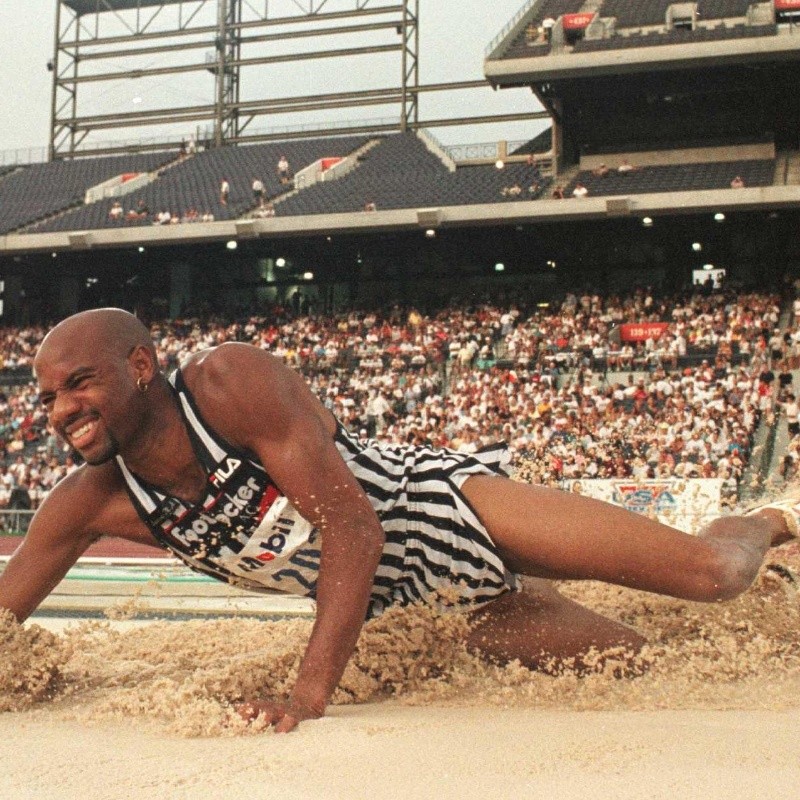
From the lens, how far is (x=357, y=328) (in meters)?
25.1

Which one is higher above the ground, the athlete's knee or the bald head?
the bald head

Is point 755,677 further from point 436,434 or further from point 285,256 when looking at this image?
point 285,256

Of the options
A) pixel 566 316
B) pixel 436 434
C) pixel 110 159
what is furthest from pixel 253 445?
pixel 110 159

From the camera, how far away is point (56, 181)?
34250mm

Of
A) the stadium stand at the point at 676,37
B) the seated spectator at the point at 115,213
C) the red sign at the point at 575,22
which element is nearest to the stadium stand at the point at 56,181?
the seated spectator at the point at 115,213

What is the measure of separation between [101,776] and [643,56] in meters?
23.1

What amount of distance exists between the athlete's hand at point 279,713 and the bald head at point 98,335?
1.04m

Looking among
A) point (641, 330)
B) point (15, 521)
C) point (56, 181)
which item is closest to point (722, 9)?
point (641, 330)

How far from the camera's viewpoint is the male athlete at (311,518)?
3068 mm

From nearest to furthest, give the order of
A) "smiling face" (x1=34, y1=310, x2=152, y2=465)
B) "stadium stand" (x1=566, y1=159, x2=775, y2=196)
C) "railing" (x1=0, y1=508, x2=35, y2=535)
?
"smiling face" (x1=34, y1=310, x2=152, y2=465) → "railing" (x1=0, y1=508, x2=35, y2=535) → "stadium stand" (x1=566, y1=159, x2=775, y2=196)

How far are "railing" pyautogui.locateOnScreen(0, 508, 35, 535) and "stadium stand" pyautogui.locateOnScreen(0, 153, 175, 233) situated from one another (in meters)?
13.7

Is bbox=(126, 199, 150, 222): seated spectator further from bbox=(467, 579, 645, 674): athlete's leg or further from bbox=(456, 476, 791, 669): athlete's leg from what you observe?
bbox=(456, 476, 791, 669): athlete's leg

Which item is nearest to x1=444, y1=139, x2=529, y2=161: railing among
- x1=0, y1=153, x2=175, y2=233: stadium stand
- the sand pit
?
x1=0, y1=153, x2=175, y2=233: stadium stand

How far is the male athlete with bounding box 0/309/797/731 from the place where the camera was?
307 cm
